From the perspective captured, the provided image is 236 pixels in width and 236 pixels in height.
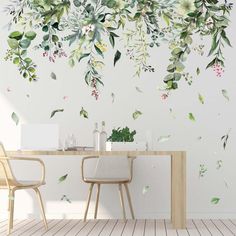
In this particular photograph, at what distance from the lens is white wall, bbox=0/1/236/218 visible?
228 inches

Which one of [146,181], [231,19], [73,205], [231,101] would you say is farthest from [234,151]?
[73,205]

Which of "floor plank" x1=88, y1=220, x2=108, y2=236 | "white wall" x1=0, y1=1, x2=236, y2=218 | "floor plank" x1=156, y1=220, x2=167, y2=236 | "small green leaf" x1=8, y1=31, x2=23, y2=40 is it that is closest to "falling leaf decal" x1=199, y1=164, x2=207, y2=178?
"white wall" x1=0, y1=1, x2=236, y2=218

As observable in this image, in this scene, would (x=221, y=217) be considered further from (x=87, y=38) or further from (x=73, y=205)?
(x=87, y=38)

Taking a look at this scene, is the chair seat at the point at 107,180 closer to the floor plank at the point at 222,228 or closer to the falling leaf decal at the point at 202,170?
the falling leaf decal at the point at 202,170

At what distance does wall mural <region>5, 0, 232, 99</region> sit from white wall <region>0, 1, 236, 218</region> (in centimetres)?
8

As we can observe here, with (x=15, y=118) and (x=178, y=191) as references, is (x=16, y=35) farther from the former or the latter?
(x=178, y=191)

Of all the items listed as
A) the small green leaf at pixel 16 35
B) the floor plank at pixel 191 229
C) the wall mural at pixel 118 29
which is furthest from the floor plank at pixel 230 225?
the small green leaf at pixel 16 35

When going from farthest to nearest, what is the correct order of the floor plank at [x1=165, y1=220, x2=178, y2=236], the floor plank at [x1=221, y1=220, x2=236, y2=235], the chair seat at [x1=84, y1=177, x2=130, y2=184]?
the chair seat at [x1=84, y1=177, x2=130, y2=184] < the floor plank at [x1=221, y1=220, x2=236, y2=235] < the floor plank at [x1=165, y1=220, x2=178, y2=236]

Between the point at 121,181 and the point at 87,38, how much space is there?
143cm

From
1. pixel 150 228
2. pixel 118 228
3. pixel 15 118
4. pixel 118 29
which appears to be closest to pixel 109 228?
pixel 118 228

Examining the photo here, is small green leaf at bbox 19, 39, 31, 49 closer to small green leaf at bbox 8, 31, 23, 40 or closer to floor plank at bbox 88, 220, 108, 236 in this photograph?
small green leaf at bbox 8, 31, 23, 40

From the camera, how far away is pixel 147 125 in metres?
5.83

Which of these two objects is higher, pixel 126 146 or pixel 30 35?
pixel 30 35

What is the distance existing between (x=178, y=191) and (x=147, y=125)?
0.95 meters
